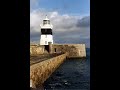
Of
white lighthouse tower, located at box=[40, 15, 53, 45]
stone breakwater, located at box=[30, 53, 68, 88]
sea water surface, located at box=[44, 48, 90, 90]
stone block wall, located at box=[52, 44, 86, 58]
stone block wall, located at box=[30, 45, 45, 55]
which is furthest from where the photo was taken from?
stone block wall, located at box=[52, 44, 86, 58]

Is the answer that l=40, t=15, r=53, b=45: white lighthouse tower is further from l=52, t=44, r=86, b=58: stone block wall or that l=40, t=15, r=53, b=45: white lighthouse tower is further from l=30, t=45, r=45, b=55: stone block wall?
l=52, t=44, r=86, b=58: stone block wall

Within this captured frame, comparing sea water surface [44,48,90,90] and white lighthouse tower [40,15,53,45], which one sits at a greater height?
white lighthouse tower [40,15,53,45]

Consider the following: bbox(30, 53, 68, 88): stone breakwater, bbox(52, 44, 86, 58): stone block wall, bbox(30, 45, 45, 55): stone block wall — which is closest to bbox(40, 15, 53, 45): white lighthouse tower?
bbox(30, 45, 45, 55): stone block wall

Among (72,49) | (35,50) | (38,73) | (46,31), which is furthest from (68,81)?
(72,49)

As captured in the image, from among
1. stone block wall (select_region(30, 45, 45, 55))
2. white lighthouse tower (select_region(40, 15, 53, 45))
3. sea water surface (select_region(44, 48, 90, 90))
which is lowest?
sea water surface (select_region(44, 48, 90, 90))

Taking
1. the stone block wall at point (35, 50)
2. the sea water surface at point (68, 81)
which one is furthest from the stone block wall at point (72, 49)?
the sea water surface at point (68, 81)

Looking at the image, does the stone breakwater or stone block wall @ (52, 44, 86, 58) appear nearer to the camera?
the stone breakwater

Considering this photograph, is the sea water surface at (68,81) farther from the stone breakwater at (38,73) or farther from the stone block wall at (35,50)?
the stone block wall at (35,50)

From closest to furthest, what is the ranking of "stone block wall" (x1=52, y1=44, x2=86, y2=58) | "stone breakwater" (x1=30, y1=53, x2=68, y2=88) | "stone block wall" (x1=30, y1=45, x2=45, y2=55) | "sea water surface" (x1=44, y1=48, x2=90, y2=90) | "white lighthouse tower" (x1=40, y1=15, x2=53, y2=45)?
1. "stone breakwater" (x1=30, y1=53, x2=68, y2=88)
2. "sea water surface" (x1=44, y1=48, x2=90, y2=90)
3. "stone block wall" (x1=30, y1=45, x2=45, y2=55)
4. "white lighthouse tower" (x1=40, y1=15, x2=53, y2=45)
5. "stone block wall" (x1=52, y1=44, x2=86, y2=58)

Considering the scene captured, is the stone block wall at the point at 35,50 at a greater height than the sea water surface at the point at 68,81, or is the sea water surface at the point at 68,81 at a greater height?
the stone block wall at the point at 35,50
